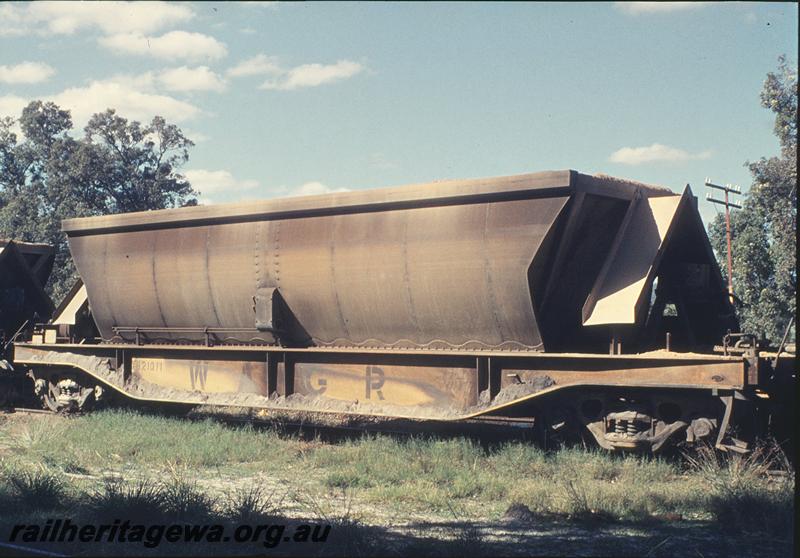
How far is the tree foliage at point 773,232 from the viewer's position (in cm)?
2558

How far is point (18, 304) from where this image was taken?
15.2 metres

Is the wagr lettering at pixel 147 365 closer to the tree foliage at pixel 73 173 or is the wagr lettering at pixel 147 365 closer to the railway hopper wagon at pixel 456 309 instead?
the railway hopper wagon at pixel 456 309

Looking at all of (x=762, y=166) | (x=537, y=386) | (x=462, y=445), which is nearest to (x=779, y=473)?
(x=537, y=386)

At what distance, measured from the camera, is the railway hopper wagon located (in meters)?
8.57

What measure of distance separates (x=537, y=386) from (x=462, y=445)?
119 centimetres

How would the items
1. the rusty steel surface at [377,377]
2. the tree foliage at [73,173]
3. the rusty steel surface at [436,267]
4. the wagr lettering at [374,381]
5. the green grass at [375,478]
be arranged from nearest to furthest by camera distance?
1. the green grass at [375,478]
2. the rusty steel surface at [377,377]
3. the rusty steel surface at [436,267]
4. the wagr lettering at [374,381]
5. the tree foliage at [73,173]

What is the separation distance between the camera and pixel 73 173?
3666 centimetres

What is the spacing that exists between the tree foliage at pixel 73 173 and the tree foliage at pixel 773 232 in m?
25.6

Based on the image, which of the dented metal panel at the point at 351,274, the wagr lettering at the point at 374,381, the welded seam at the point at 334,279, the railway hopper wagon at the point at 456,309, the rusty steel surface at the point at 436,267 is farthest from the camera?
the welded seam at the point at 334,279

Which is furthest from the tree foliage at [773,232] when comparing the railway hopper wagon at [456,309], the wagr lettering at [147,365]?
the wagr lettering at [147,365]

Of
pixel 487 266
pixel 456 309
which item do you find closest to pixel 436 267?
pixel 456 309

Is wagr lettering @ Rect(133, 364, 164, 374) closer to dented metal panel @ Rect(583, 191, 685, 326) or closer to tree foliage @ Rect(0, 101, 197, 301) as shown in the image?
dented metal panel @ Rect(583, 191, 685, 326)

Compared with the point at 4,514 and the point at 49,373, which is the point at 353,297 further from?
the point at 49,373

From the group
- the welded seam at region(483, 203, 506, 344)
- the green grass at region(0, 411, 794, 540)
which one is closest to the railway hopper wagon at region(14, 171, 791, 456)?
the welded seam at region(483, 203, 506, 344)
